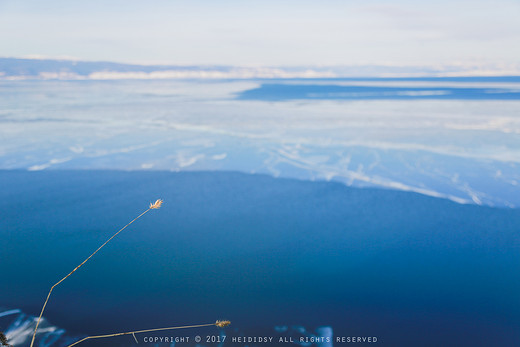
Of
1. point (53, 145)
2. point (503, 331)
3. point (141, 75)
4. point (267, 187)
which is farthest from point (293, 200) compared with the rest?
point (141, 75)

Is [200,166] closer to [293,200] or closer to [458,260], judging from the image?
[293,200]

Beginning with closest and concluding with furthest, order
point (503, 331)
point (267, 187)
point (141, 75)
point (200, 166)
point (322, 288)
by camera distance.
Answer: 1. point (503, 331)
2. point (322, 288)
3. point (267, 187)
4. point (200, 166)
5. point (141, 75)

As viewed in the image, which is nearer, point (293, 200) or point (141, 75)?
point (293, 200)

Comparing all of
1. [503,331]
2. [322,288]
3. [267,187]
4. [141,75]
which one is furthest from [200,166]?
[141,75]

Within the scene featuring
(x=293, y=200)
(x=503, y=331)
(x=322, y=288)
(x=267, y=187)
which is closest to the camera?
(x=503, y=331)

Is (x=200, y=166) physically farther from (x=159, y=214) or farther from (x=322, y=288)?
(x=322, y=288)

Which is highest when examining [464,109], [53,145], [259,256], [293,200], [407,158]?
[464,109]

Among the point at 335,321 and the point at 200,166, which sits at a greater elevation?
the point at 200,166

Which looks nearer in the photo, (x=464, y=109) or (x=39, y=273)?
(x=39, y=273)

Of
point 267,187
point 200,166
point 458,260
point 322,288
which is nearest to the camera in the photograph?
point 322,288
